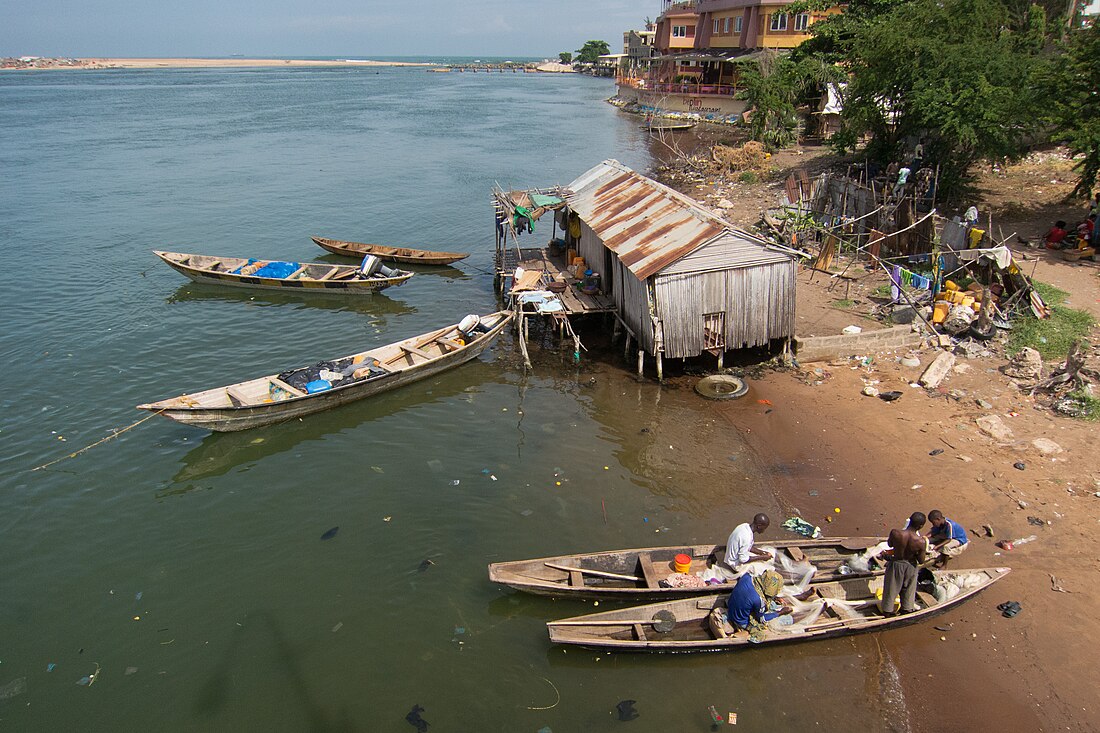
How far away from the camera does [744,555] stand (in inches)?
398

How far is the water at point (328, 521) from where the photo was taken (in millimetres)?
9484

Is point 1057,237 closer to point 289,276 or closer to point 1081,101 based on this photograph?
point 1081,101

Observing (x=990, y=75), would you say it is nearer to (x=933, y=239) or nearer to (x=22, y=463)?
(x=933, y=239)

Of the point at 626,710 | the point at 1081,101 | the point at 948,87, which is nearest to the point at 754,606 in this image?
the point at 626,710

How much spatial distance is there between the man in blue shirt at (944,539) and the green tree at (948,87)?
16105 millimetres

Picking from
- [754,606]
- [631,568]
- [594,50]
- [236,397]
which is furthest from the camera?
[594,50]

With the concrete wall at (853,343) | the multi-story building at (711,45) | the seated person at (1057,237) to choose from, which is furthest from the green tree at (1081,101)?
the multi-story building at (711,45)

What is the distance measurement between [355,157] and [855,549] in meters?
51.1

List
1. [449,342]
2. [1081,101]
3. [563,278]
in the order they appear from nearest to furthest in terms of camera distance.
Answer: [1081,101] → [449,342] → [563,278]

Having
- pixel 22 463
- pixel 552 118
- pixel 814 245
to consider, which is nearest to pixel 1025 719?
pixel 814 245

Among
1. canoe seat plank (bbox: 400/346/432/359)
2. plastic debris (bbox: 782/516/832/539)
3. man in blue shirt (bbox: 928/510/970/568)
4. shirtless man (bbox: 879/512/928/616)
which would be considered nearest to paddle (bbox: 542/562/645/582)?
plastic debris (bbox: 782/516/832/539)

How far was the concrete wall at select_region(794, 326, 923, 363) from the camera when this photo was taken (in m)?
16.8

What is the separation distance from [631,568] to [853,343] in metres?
9.75

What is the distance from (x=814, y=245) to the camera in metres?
23.5
